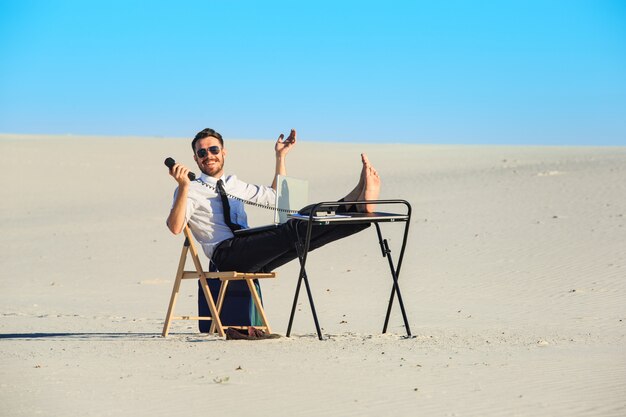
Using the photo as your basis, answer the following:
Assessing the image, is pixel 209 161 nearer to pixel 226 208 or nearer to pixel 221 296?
pixel 226 208

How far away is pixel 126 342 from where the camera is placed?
23.8ft

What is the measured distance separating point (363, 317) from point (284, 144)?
7.45ft

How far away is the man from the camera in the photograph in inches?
274

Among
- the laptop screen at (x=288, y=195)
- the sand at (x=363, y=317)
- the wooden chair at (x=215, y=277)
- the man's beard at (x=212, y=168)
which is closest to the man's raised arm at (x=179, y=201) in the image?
the wooden chair at (x=215, y=277)

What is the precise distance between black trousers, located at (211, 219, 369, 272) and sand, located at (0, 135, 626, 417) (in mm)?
576

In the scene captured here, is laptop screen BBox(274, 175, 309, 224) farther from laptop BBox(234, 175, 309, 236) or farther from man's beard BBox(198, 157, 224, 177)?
man's beard BBox(198, 157, 224, 177)

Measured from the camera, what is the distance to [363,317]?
30.9 ft

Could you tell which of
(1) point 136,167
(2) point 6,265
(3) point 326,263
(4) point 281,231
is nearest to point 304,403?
(4) point 281,231

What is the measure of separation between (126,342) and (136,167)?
31607 millimetres

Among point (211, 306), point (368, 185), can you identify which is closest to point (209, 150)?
point (211, 306)

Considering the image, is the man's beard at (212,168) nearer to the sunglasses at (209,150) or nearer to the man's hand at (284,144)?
the sunglasses at (209,150)

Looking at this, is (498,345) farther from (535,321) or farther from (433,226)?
(433,226)

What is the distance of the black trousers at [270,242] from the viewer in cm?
704

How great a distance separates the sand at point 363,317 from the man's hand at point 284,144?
1442mm
